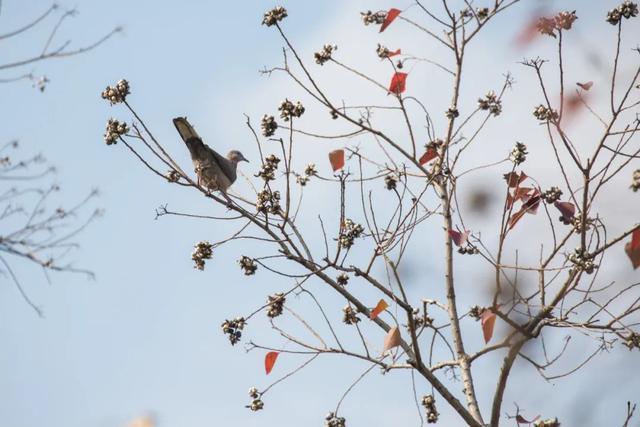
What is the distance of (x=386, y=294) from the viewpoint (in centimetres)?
463

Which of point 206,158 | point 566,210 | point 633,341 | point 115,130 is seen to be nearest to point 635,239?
point 566,210

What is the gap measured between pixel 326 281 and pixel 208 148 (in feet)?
10.1

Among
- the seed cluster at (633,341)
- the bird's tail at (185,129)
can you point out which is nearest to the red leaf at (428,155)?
the seed cluster at (633,341)

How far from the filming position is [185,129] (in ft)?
23.8

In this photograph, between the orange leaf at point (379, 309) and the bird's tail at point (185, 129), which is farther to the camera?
the bird's tail at point (185, 129)

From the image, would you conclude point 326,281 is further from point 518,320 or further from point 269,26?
point 269,26

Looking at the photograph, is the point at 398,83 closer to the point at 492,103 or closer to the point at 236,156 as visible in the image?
the point at 492,103

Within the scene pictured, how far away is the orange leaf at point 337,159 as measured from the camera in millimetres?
4883

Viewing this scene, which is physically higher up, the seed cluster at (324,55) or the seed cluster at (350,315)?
the seed cluster at (324,55)

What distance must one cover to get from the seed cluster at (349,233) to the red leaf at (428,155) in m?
0.64

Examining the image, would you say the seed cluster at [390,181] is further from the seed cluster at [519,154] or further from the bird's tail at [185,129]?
the bird's tail at [185,129]

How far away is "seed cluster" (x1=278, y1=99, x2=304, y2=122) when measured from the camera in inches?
190

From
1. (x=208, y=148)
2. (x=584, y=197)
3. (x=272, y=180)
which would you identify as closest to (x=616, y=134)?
(x=584, y=197)

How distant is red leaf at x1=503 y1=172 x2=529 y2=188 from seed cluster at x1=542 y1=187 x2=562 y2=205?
16cm
